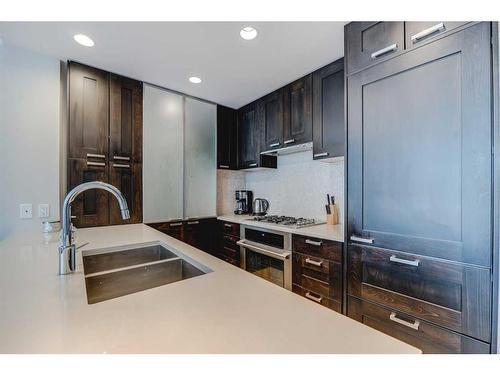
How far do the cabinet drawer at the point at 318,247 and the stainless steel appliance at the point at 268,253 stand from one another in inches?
3.3

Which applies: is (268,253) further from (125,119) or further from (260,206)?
(125,119)

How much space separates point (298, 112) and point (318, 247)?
1293 mm

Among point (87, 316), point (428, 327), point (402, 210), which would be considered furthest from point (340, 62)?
point (87, 316)

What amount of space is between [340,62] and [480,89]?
1062 mm

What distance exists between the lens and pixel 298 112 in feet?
7.33

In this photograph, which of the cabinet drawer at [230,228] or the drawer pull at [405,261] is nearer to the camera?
the drawer pull at [405,261]

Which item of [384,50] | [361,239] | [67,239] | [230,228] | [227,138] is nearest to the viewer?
[67,239]

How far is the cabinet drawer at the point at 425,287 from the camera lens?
101cm

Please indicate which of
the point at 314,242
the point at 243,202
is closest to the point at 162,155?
the point at 243,202

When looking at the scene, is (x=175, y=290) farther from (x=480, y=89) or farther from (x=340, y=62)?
(x=340, y=62)

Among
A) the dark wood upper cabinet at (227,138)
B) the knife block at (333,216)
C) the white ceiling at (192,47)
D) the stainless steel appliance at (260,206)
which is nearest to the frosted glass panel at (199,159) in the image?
the dark wood upper cabinet at (227,138)

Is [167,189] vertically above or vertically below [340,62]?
below

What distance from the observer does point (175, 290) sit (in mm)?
736

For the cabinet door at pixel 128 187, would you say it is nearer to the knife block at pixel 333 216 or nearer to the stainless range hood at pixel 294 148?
the stainless range hood at pixel 294 148
